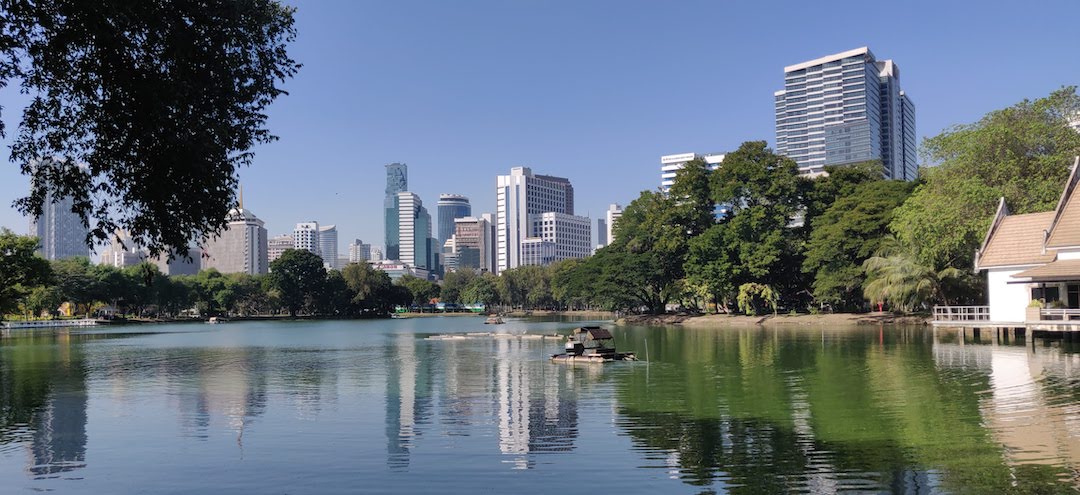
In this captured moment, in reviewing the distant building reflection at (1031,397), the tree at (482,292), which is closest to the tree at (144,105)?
the distant building reflection at (1031,397)

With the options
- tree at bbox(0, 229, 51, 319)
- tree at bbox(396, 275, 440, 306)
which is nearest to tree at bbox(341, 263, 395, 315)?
tree at bbox(396, 275, 440, 306)

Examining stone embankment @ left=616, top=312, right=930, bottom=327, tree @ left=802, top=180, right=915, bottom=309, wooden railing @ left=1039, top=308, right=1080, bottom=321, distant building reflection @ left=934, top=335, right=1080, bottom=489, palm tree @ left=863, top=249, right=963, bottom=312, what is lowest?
stone embankment @ left=616, top=312, right=930, bottom=327

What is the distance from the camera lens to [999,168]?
48438 mm

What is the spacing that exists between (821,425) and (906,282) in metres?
43.5

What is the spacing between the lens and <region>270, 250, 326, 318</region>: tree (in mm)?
137000

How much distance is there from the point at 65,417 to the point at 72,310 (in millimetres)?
122250

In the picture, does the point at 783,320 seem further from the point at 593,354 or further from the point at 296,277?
the point at 296,277

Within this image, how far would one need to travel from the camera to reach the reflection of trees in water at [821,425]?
13.2 meters

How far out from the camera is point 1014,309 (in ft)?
141

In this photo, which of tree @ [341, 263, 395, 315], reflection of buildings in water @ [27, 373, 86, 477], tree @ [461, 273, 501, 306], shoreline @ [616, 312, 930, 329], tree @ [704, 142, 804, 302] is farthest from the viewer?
tree @ [461, 273, 501, 306]

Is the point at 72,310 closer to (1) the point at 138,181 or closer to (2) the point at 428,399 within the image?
(2) the point at 428,399

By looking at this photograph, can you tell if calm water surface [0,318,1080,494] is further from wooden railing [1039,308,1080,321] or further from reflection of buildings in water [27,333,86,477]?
wooden railing [1039,308,1080,321]

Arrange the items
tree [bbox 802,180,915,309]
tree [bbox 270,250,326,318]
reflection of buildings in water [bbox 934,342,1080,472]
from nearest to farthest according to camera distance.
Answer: reflection of buildings in water [bbox 934,342,1080,472] < tree [bbox 802,180,915,309] < tree [bbox 270,250,326,318]

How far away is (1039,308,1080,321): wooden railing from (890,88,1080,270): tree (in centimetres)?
1020
